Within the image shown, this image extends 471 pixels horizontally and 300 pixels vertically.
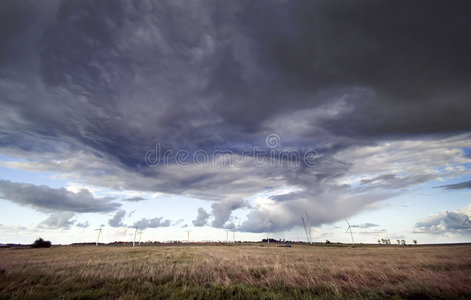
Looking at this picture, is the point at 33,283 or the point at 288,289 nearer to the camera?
the point at 288,289

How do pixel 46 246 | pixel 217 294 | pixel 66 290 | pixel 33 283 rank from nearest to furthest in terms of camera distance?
1. pixel 217 294
2. pixel 66 290
3. pixel 33 283
4. pixel 46 246

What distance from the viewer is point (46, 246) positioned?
86.7 meters

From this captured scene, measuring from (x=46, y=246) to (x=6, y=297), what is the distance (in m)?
105

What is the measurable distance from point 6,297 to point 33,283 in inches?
139

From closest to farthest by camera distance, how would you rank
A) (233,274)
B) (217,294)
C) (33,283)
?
(217,294) < (33,283) < (233,274)

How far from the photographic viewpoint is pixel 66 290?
11266mm

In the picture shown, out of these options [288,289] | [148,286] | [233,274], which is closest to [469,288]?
[288,289]

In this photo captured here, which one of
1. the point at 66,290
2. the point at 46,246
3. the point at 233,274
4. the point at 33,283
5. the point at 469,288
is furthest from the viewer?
the point at 46,246

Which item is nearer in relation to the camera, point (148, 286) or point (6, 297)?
point (6, 297)

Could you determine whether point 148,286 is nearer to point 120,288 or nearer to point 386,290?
point 120,288

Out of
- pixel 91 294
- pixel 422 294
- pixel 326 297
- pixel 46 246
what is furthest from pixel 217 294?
pixel 46 246

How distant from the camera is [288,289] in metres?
11.3

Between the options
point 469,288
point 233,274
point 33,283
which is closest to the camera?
point 469,288

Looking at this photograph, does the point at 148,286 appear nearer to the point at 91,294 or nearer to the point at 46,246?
the point at 91,294
